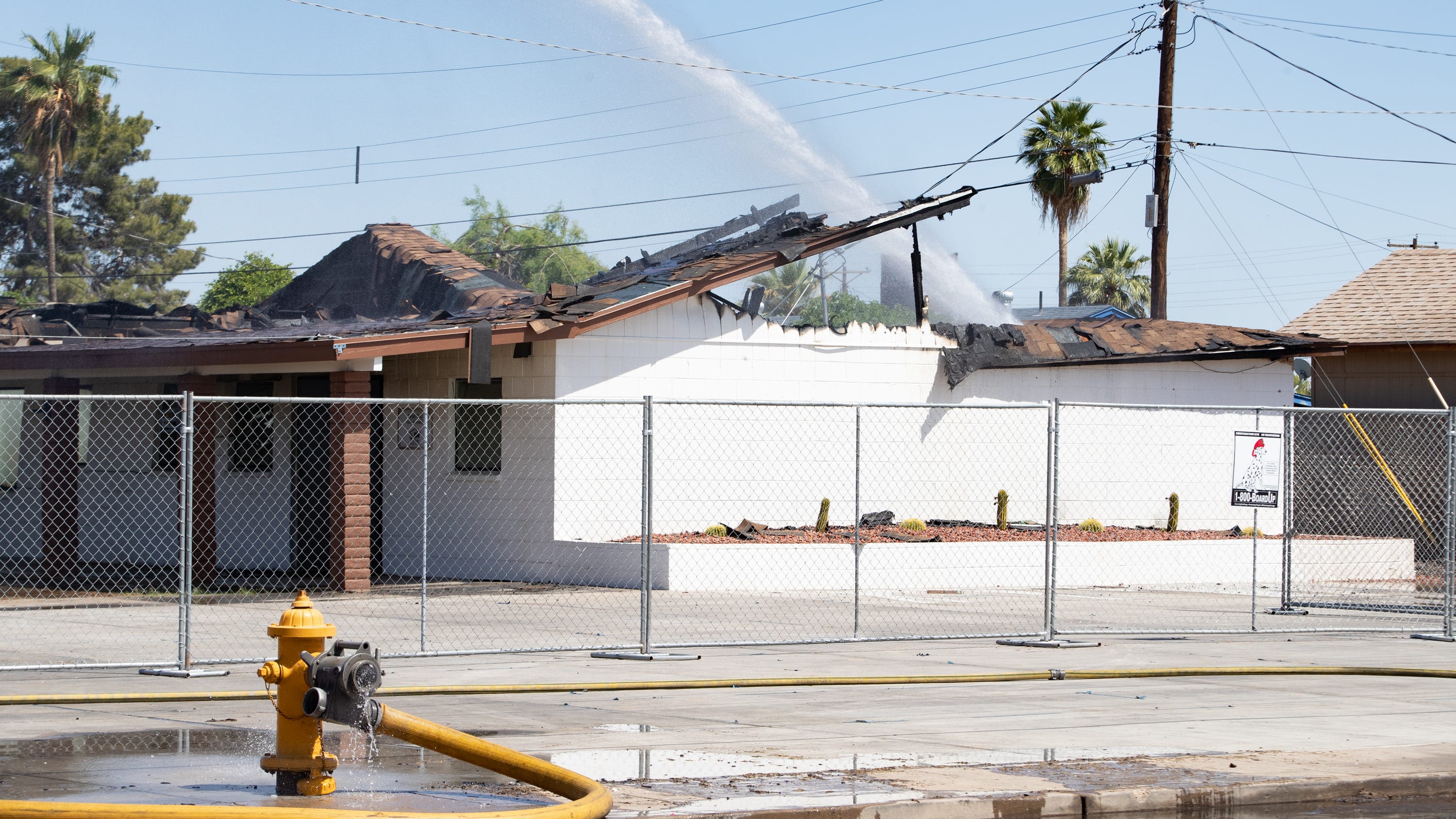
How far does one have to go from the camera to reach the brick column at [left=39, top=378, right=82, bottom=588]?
65.7ft

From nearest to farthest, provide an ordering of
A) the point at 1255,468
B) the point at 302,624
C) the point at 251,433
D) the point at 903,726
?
the point at 302,624, the point at 903,726, the point at 1255,468, the point at 251,433

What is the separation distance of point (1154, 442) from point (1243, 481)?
9.34m

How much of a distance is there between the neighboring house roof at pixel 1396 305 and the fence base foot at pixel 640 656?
66.7 feet

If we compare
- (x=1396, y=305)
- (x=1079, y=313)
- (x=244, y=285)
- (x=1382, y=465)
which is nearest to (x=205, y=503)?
(x=1382, y=465)

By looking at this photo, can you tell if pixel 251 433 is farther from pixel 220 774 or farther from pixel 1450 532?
pixel 1450 532

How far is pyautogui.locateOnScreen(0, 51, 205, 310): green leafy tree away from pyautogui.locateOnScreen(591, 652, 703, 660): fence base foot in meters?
61.1

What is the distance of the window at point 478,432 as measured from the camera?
63.8 ft

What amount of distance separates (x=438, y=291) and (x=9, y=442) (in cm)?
693

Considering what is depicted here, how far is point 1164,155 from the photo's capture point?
30.0 m

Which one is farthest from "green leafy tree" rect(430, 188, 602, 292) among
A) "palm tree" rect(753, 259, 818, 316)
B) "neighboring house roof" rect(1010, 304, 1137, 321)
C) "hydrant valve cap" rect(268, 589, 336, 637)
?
"hydrant valve cap" rect(268, 589, 336, 637)

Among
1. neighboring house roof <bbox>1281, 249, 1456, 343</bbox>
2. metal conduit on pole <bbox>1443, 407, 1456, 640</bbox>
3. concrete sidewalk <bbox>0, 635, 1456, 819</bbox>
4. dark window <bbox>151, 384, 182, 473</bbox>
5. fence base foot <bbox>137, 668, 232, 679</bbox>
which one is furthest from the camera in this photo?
neighboring house roof <bbox>1281, 249, 1456, 343</bbox>

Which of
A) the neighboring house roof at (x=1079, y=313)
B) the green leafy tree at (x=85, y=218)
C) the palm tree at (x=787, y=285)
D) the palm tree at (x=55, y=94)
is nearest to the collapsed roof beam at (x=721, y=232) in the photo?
the neighboring house roof at (x=1079, y=313)

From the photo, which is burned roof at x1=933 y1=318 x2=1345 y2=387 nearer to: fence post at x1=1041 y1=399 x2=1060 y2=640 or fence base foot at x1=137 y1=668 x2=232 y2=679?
fence post at x1=1041 y1=399 x2=1060 y2=640

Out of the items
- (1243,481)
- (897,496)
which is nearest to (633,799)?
(1243,481)
